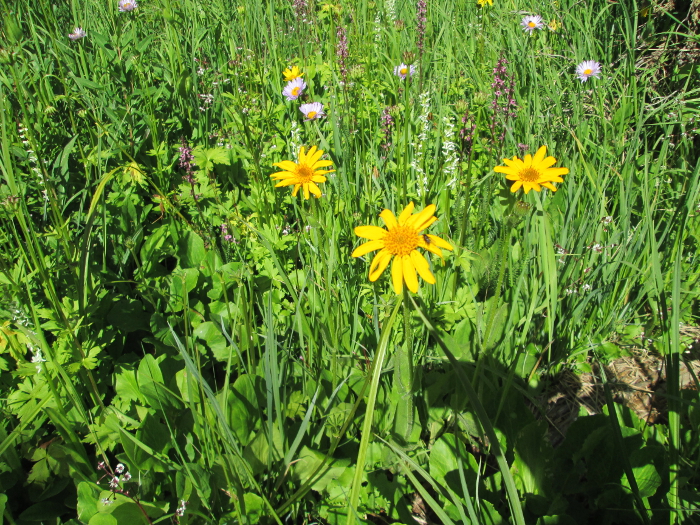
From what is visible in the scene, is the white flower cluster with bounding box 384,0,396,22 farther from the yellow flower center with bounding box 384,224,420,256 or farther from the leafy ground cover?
the yellow flower center with bounding box 384,224,420,256

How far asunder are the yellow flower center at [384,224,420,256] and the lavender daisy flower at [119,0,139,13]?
123 inches

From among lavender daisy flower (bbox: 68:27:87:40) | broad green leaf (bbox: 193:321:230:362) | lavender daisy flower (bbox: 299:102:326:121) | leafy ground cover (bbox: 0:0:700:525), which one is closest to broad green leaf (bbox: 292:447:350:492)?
leafy ground cover (bbox: 0:0:700:525)

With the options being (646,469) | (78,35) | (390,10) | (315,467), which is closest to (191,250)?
(315,467)

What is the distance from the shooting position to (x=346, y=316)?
1.57m

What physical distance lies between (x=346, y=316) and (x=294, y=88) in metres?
1.66

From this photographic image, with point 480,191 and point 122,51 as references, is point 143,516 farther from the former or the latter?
point 122,51

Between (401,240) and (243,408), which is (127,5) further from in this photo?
(401,240)

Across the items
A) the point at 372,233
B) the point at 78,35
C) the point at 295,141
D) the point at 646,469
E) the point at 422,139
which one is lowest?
the point at 646,469

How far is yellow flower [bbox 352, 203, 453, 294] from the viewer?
2.82 ft

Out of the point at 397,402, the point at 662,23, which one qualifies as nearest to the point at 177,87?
the point at 397,402

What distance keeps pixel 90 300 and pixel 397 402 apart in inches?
43.4

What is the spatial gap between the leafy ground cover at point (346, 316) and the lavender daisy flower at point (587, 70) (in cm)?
1

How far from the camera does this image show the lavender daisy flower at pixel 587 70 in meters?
2.50

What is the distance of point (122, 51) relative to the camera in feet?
7.52
